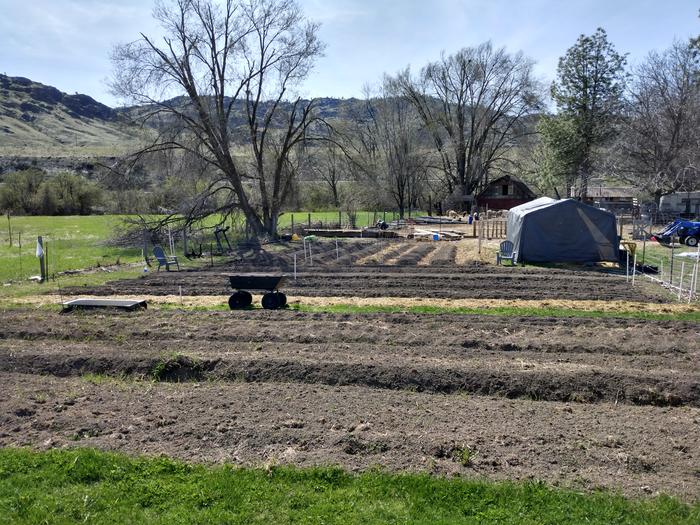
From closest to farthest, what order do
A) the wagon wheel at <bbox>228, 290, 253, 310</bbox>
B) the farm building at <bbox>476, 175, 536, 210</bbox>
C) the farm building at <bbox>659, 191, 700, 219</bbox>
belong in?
the wagon wheel at <bbox>228, 290, 253, 310</bbox>, the farm building at <bbox>659, 191, 700, 219</bbox>, the farm building at <bbox>476, 175, 536, 210</bbox>

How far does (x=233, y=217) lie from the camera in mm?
34812

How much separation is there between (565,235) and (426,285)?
905cm

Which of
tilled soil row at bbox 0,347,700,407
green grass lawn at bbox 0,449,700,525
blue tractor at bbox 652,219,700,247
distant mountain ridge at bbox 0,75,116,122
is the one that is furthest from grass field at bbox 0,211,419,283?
distant mountain ridge at bbox 0,75,116,122

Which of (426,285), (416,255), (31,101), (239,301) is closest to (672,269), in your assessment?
(426,285)

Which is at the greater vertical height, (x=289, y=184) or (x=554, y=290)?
(x=289, y=184)

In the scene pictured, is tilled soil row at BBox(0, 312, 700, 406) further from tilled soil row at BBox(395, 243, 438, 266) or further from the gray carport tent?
tilled soil row at BBox(395, 243, 438, 266)

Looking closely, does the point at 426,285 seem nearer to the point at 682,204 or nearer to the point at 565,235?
the point at 565,235

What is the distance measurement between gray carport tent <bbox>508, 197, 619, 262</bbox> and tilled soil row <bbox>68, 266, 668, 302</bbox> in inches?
120

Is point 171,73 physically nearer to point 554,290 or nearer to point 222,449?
point 554,290

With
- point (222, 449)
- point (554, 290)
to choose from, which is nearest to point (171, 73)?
point (554, 290)

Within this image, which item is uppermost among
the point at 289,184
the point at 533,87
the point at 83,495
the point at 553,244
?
the point at 533,87

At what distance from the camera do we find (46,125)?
161 m

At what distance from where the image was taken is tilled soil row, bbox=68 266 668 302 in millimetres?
15695

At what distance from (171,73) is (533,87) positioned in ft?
154
